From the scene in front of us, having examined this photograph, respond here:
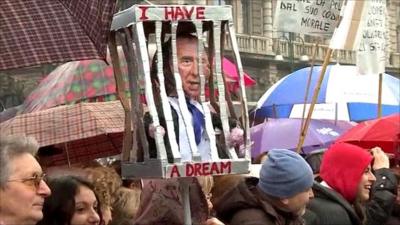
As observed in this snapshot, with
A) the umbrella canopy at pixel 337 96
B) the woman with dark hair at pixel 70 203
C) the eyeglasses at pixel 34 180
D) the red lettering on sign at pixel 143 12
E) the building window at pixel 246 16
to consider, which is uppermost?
the red lettering on sign at pixel 143 12

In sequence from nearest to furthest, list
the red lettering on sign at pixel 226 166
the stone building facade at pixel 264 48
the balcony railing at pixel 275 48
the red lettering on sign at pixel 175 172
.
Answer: the red lettering on sign at pixel 175 172
the red lettering on sign at pixel 226 166
the stone building facade at pixel 264 48
the balcony railing at pixel 275 48

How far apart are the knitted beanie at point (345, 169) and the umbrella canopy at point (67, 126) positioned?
1344 mm

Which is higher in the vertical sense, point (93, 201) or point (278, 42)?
point (93, 201)

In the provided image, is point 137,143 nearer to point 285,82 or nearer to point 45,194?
point 45,194

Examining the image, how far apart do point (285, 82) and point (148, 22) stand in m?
7.34

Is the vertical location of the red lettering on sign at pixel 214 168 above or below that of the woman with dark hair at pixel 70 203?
above

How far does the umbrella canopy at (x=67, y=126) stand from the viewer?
5875mm

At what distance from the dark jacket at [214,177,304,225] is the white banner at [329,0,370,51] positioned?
12.8 ft

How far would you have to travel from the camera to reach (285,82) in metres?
11.0

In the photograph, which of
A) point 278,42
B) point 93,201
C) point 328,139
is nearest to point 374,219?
point 93,201

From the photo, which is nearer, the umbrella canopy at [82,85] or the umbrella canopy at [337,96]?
the umbrella canopy at [82,85]

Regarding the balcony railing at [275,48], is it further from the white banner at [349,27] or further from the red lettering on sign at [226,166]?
the red lettering on sign at [226,166]

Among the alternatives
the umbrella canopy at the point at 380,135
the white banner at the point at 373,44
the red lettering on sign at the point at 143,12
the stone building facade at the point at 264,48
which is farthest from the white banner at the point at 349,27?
the stone building facade at the point at 264,48

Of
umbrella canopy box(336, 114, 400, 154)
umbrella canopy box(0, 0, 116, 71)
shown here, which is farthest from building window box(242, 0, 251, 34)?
umbrella canopy box(0, 0, 116, 71)
